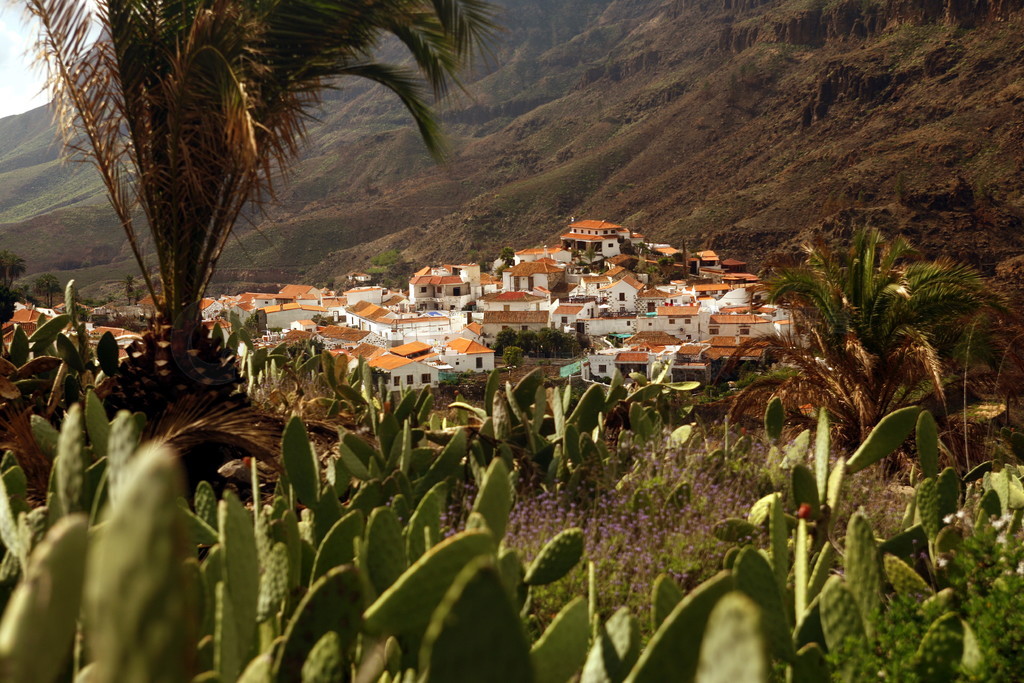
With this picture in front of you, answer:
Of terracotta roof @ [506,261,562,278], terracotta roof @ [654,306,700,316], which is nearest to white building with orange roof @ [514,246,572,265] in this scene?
terracotta roof @ [506,261,562,278]

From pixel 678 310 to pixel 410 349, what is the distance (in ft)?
39.0

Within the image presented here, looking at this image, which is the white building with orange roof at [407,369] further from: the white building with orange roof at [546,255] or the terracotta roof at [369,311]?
the white building with orange roof at [546,255]

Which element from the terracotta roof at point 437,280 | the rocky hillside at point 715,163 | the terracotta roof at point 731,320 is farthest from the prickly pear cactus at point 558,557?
the terracotta roof at point 437,280

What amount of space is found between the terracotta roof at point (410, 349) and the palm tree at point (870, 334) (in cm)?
2420

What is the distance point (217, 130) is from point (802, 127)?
60083mm

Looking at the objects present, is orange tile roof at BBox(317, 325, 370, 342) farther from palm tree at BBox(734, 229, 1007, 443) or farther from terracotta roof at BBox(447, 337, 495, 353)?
palm tree at BBox(734, 229, 1007, 443)

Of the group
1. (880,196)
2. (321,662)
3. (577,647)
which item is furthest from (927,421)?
(880,196)

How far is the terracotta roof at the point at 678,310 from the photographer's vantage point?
1406 inches

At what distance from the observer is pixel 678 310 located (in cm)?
3588

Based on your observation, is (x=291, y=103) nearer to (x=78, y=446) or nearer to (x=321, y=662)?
(x=78, y=446)

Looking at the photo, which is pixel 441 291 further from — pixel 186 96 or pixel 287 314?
pixel 186 96

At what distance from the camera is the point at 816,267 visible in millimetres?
5844

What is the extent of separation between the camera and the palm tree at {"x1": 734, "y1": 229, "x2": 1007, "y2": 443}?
16.5ft

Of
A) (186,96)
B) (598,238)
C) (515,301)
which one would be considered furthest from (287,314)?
(186,96)
